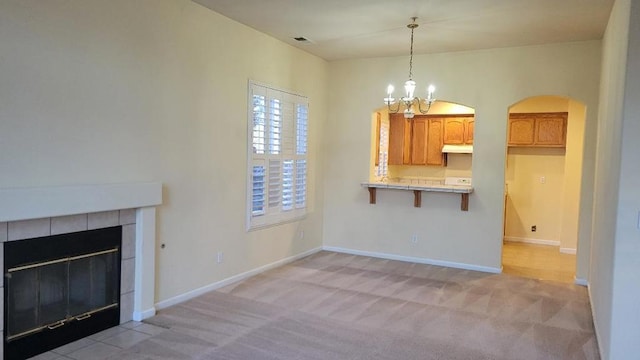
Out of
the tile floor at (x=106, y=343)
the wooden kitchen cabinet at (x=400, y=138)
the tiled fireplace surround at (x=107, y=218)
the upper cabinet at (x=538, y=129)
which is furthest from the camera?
the wooden kitchen cabinet at (x=400, y=138)

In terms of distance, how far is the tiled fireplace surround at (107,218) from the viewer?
3000 millimetres

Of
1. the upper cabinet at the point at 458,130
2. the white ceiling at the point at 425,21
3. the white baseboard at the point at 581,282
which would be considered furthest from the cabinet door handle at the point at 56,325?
the upper cabinet at the point at 458,130

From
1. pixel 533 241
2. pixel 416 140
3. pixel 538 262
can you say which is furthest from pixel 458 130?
pixel 538 262

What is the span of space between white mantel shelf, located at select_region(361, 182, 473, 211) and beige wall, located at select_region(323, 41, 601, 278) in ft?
0.30

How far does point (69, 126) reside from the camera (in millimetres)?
3355

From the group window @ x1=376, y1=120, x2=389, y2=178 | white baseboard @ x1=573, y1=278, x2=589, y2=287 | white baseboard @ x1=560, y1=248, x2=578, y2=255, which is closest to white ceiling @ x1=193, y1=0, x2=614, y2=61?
window @ x1=376, y1=120, x2=389, y2=178

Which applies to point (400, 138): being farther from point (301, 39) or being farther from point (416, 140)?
point (301, 39)

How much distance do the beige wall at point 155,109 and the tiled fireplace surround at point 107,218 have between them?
5.6 inches

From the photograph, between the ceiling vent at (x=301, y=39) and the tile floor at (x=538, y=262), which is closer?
the ceiling vent at (x=301, y=39)

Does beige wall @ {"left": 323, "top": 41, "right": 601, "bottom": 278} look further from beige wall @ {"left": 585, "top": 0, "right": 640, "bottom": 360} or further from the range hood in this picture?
beige wall @ {"left": 585, "top": 0, "right": 640, "bottom": 360}

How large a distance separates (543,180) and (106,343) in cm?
725

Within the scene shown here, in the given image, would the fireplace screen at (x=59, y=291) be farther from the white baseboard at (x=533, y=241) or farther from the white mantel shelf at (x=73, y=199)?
the white baseboard at (x=533, y=241)

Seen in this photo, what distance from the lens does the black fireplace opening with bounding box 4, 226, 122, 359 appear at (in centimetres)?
311

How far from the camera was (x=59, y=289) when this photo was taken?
11.3 ft
